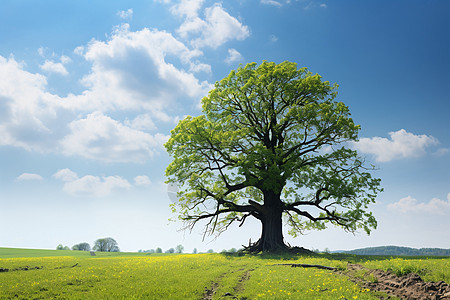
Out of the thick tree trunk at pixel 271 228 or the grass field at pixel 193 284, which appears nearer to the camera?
the grass field at pixel 193 284

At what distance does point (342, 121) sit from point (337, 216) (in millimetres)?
10461

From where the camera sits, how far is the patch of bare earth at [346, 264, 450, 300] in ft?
41.3

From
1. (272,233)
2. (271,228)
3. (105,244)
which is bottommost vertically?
(105,244)

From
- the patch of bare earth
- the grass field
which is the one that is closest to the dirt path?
the grass field

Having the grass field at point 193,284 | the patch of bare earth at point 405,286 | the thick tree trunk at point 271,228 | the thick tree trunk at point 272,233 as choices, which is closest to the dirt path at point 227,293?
the grass field at point 193,284

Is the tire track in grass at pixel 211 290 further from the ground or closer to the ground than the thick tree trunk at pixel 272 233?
closer to the ground

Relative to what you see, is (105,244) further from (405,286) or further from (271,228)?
(405,286)

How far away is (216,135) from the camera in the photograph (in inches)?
1286

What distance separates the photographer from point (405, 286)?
1377 cm

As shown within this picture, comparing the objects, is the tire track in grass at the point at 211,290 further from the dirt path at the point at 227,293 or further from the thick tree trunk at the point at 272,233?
the thick tree trunk at the point at 272,233

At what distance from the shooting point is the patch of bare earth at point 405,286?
12578 mm

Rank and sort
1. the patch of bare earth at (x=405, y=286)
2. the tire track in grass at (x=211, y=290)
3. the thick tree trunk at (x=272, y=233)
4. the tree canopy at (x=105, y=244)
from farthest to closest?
1. the tree canopy at (x=105, y=244)
2. the thick tree trunk at (x=272, y=233)
3. the tire track in grass at (x=211, y=290)
4. the patch of bare earth at (x=405, y=286)

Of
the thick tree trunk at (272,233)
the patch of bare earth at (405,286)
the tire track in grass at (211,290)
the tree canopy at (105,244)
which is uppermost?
the thick tree trunk at (272,233)

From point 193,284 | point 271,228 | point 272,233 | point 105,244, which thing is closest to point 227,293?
point 193,284
